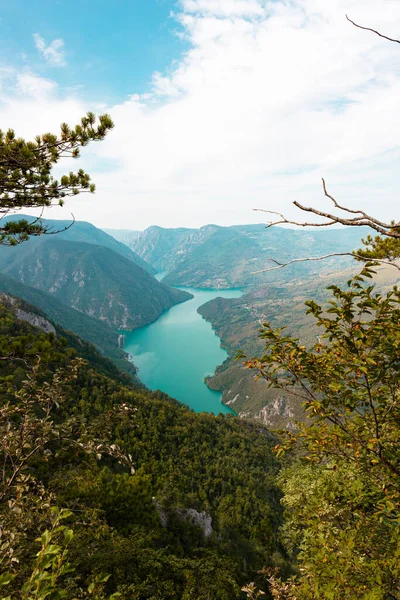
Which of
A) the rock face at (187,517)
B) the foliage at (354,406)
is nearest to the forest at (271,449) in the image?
the foliage at (354,406)

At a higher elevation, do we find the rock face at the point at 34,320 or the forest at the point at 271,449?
the forest at the point at 271,449

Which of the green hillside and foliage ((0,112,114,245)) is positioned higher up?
foliage ((0,112,114,245))

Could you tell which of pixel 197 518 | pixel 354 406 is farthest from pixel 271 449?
pixel 197 518

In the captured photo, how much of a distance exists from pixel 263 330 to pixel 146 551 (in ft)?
47.4

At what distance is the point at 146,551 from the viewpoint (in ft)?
44.6

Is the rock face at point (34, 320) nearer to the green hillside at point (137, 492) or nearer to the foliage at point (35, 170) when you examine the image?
the green hillside at point (137, 492)

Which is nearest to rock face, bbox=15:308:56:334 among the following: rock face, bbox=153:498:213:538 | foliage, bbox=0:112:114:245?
rock face, bbox=153:498:213:538

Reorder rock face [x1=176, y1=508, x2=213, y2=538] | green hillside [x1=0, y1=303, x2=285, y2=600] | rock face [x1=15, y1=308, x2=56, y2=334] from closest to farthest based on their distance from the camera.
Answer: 1. green hillside [x1=0, y1=303, x2=285, y2=600]
2. rock face [x1=176, y1=508, x2=213, y2=538]
3. rock face [x1=15, y1=308, x2=56, y2=334]

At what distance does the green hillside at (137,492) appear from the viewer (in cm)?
686

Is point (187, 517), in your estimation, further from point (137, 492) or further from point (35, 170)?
point (35, 170)

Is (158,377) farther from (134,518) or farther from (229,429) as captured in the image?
(134,518)

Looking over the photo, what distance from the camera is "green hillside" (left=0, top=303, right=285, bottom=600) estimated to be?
6855mm

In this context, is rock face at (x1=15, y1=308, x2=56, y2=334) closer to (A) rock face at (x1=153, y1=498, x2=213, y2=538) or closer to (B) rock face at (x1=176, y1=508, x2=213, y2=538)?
(B) rock face at (x1=176, y1=508, x2=213, y2=538)

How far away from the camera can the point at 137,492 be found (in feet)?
65.5
